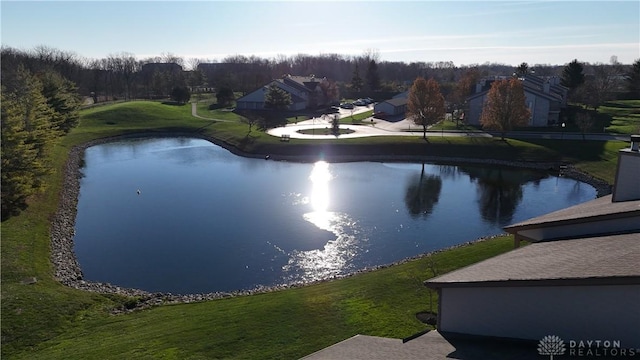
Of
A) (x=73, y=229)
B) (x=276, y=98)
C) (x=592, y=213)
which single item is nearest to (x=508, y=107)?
(x=276, y=98)

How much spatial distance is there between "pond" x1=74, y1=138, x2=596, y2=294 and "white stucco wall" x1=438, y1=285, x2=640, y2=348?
15.1 m

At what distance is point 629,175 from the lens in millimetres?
17016

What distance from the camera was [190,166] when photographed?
57.7 metres

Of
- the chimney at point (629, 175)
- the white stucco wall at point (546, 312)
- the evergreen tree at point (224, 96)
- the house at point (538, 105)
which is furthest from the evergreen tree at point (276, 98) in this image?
the white stucco wall at point (546, 312)

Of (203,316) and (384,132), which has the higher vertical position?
(384,132)

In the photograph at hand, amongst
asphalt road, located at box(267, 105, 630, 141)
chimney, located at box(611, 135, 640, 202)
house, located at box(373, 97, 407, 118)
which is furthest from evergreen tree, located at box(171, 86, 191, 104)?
chimney, located at box(611, 135, 640, 202)

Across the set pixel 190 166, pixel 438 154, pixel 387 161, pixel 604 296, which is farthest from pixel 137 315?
pixel 438 154

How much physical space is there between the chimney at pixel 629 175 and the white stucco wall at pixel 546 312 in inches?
357

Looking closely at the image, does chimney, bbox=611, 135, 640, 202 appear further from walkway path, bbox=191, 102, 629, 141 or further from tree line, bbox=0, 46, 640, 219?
walkway path, bbox=191, 102, 629, 141

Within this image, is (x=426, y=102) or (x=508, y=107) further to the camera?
(x=426, y=102)

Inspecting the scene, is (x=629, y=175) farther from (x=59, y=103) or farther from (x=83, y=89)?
(x=83, y=89)

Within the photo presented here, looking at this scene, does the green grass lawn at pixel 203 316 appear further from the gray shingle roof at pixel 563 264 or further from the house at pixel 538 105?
the house at pixel 538 105

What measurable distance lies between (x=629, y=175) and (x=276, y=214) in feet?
85.6

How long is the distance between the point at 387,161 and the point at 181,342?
46450 mm
